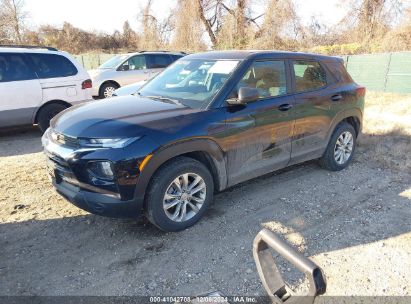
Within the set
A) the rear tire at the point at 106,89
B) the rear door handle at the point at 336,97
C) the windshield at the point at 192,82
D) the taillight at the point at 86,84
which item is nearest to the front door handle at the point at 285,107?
the windshield at the point at 192,82

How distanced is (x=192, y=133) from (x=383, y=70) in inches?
444

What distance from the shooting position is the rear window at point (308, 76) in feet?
14.3

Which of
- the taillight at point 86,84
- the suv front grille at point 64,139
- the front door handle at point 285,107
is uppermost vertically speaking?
the taillight at point 86,84

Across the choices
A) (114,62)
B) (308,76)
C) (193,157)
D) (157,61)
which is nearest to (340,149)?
(308,76)

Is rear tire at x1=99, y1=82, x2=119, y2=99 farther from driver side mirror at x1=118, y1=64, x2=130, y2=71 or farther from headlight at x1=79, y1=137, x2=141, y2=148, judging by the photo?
headlight at x1=79, y1=137, x2=141, y2=148

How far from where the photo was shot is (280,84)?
164 inches

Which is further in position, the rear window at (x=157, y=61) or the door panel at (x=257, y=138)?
the rear window at (x=157, y=61)

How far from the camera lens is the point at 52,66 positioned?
23.0 feet

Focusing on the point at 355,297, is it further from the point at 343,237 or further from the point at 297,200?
the point at 297,200

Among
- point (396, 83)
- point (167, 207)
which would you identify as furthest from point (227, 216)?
point (396, 83)

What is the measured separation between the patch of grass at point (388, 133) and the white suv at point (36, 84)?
5.88 m

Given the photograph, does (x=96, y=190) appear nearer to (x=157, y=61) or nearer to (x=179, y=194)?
(x=179, y=194)

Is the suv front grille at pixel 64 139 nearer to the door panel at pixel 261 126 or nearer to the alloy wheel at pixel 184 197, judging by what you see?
the alloy wheel at pixel 184 197

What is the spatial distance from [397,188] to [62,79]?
20.9 feet
